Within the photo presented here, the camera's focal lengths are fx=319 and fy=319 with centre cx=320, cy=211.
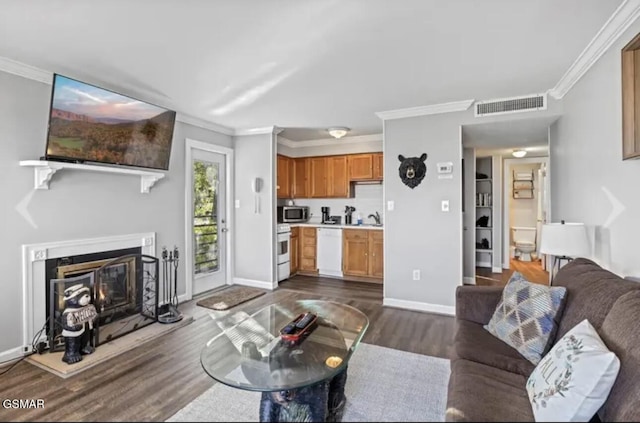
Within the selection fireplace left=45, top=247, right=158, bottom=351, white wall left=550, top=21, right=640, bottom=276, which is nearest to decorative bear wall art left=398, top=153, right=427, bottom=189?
white wall left=550, top=21, right=640, bottom=276

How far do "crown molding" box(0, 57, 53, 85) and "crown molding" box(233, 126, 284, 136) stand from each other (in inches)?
90.9

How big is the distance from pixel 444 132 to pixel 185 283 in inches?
142

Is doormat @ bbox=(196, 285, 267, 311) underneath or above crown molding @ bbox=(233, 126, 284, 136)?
underneath

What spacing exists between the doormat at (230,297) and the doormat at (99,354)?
77 centimetres

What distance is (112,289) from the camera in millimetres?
2957

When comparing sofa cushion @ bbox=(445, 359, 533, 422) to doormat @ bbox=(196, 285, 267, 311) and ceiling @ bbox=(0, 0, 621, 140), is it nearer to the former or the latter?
ceiling @ bbox=(0, 0, 621, 140)

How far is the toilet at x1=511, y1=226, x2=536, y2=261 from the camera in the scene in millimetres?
6711

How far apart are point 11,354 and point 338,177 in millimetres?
4404

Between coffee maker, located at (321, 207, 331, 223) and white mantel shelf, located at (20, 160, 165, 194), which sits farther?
coffee maker, located at (321, 207, 331, 223)

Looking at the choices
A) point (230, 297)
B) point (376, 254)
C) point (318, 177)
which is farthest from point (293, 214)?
point (230, 297)

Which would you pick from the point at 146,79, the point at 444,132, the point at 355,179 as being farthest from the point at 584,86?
the point at 146,79

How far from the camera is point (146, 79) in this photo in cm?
279

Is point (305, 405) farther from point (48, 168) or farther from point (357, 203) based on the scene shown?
point (357, 203)

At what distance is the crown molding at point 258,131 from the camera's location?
4.52m
